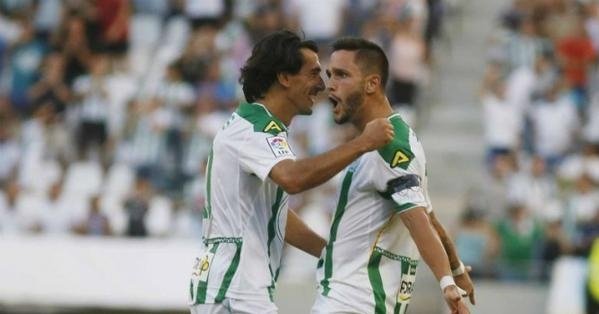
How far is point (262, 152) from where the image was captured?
8633 mm

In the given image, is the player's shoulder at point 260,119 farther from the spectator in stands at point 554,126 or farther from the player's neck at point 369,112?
the spectator in stands at point 554,126

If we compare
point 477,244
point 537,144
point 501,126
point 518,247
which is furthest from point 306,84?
point 501,126

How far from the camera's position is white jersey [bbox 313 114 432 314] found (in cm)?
870

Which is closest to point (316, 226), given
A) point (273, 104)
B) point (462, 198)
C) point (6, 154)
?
point (462, 198)

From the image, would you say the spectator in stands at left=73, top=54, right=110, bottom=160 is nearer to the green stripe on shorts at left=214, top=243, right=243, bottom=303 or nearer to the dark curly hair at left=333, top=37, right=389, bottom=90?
the dark curly hair at left=333, top=37, right=389, bottom=90

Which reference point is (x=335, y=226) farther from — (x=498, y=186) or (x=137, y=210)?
(x=137, y=210)

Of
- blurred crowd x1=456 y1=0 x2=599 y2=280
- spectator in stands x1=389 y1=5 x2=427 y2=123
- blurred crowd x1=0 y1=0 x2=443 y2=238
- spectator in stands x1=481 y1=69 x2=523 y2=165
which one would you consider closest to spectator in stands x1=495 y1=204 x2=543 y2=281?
blurred crowd x1=456 y1=0 x2=599 y2=280

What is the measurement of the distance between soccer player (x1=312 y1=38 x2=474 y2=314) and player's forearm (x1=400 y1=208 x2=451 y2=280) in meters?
0.06

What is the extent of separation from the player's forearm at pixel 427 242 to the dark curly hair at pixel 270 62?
102 centimetres

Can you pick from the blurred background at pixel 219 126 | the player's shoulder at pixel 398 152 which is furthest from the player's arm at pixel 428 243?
the blurred background at pixel 219 126

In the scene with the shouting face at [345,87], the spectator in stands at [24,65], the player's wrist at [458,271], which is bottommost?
the player's wrist at [458,271]

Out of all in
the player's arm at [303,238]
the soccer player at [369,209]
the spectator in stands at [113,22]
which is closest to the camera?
the soccer player at [369,209]

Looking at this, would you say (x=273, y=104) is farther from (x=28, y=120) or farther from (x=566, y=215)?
(x=28, y=120)

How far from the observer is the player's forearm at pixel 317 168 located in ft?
27.5
